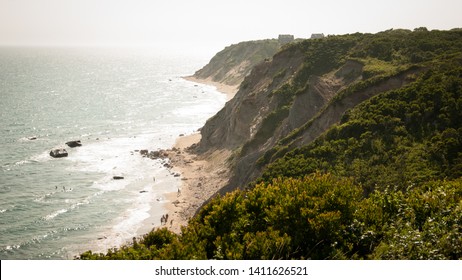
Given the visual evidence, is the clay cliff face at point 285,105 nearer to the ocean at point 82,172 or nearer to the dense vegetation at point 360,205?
the dense vegetation at point 360,205

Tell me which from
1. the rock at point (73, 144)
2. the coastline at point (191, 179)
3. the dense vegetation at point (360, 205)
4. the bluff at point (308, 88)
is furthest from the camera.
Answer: the rock at point (73, 144)

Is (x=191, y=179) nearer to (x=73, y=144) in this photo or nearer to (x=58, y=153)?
(x=58, y=153)

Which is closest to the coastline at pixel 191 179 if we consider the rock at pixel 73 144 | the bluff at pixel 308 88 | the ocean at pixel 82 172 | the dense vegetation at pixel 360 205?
the ocean at pixel 82 172

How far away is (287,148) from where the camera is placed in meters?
55.0

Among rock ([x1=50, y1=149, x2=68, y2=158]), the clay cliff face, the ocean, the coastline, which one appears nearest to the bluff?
the clay cliff face

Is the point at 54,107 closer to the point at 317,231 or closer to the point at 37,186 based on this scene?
the point at 37,186

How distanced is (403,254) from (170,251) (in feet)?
32.5

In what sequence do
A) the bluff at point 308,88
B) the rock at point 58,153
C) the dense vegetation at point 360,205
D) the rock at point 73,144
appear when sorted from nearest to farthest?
1. the dense vegetation at point 360,205
2. the bluff at point 308,88
3. the rock at point 58,153
4. the rock at point 73,144

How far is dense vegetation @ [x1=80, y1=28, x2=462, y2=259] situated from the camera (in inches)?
695

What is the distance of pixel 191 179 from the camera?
74.0 meters

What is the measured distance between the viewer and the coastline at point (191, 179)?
196 feet

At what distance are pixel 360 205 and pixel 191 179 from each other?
2176 inches

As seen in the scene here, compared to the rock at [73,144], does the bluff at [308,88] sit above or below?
above

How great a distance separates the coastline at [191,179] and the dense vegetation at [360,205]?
65.8ft
